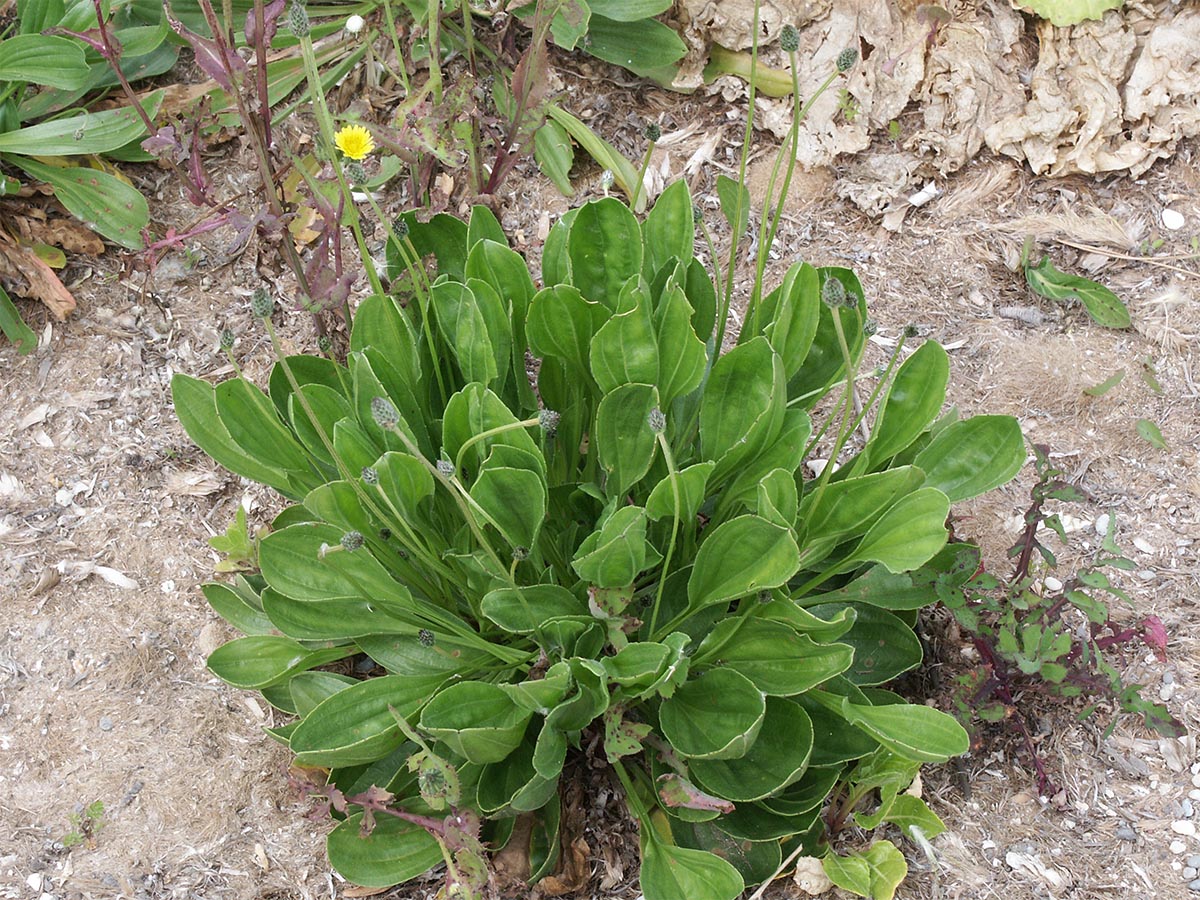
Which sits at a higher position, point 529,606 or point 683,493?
point 683,493

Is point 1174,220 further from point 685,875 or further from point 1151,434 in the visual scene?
point 685,875

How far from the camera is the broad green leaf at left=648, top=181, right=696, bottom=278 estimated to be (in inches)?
94.0

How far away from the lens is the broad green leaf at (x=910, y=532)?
1898 mm

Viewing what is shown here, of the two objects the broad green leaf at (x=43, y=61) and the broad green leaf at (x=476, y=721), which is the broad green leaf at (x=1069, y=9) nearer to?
the broad green leaf at (x=476, y=721)

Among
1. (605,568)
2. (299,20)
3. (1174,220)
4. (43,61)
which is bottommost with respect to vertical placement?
(605,568)

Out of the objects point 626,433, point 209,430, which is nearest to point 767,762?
point 626,433

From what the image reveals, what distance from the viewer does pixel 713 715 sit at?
79.8 inches

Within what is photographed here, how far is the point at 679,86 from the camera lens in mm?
3537

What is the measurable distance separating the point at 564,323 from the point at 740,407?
1.27 ft

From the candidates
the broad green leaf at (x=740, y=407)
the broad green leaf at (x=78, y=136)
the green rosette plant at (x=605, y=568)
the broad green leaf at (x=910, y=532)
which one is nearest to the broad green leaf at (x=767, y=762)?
the green rosette plant at (x=605, y=568)

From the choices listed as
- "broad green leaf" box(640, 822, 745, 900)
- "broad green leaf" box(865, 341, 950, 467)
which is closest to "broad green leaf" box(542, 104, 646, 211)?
"broad green leaf" box(865, 341, 950, 467)

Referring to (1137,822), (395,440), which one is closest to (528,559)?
(395,440)

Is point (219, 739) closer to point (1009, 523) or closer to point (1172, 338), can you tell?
point (1009, 523)

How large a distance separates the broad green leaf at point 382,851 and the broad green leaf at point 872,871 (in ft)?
2.52
